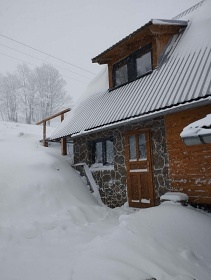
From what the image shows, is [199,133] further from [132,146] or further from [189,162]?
[132,146]

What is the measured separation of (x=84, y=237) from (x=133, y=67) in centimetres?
708

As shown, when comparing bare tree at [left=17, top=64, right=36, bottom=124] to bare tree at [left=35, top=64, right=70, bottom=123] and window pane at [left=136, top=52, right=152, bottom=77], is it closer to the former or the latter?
bare tree at [left=35, top=64, right=70, bottom=123]

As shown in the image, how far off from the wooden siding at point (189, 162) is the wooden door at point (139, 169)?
2.94 feet

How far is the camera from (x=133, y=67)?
32.4 ft

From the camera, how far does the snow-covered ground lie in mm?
3621

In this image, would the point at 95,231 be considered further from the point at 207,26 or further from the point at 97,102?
the point at 207,26

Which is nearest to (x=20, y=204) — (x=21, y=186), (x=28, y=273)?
(x=21, y=186)

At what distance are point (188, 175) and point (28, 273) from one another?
4.80m

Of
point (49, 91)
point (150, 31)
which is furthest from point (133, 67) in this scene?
point (49, 91)

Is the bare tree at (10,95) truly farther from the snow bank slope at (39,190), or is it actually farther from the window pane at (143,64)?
the window pane at (143,64)

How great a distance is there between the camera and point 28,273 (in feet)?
12.0

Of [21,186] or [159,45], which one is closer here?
[21,186]

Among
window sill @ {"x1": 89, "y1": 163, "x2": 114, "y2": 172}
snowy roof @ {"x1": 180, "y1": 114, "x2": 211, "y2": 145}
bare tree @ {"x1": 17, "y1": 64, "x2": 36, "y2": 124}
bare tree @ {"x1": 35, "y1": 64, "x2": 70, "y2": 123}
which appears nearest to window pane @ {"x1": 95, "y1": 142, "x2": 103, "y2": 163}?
window sill @ {"x1": 89, "y1": 163, "x2": 114, "y2": 172}

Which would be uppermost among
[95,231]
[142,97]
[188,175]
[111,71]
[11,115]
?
[11,115]
